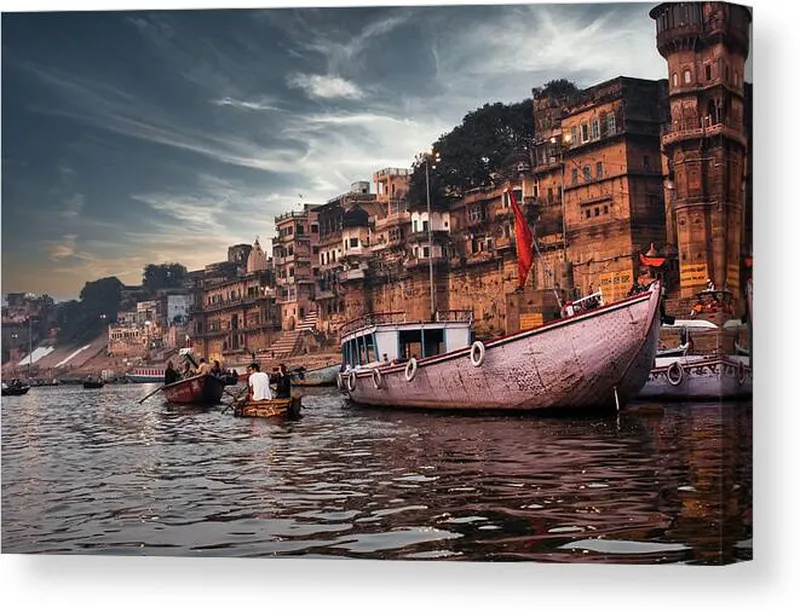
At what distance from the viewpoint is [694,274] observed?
8.45 metres

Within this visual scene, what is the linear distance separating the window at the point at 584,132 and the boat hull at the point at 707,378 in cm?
181

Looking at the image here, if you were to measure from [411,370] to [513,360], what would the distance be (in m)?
1.37

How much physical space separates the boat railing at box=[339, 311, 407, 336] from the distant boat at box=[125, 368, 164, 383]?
1.51m

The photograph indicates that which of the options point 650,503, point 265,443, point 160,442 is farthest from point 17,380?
point 650,503

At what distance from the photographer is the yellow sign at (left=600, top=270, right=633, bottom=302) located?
8.96 metres

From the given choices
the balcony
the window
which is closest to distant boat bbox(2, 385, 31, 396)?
the window

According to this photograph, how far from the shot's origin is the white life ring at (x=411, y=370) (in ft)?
36.6

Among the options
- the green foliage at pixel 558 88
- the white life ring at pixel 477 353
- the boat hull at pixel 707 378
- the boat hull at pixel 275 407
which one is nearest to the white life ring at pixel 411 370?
the white life ring at pixel 477 353

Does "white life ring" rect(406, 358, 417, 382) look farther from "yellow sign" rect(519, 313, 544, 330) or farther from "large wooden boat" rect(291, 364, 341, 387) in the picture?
"yellow sign" rect(519, 313, 544, 330)

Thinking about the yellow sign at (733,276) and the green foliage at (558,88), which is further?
the green foliage at (558,88)

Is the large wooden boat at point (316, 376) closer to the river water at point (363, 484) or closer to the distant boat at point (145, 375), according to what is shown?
the river water at point (363, 484)

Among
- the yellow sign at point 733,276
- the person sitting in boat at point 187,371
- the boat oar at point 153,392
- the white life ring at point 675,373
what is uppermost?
the yellow sign at point 733,276

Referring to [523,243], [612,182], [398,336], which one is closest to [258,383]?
[398,336]

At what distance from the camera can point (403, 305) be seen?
31.8ft
